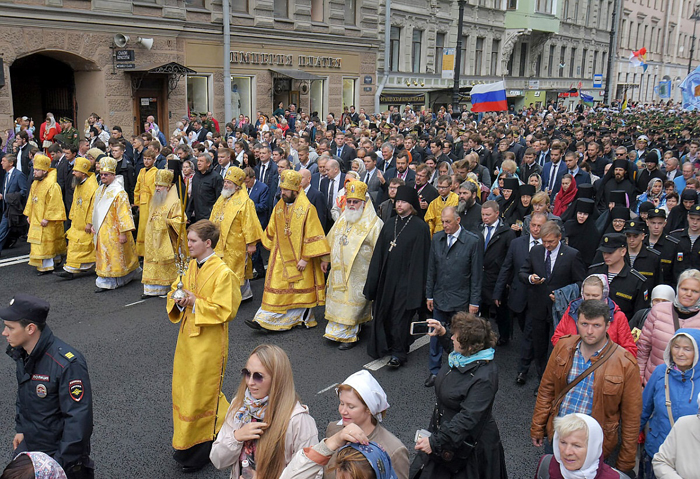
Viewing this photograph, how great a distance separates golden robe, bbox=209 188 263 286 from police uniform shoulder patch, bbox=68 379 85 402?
4.66 m

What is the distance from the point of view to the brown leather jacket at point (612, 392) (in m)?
4.36

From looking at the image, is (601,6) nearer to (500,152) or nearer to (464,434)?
(500,152)

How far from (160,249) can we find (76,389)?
5.65 metres

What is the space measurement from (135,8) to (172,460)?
18.1m

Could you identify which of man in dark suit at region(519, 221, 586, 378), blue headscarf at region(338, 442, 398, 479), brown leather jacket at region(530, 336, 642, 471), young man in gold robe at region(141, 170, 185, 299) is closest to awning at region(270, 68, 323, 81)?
young man in gold robe at region(141, 170, 185, 299)

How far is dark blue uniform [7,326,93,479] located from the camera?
3.88m

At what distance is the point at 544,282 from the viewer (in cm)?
645

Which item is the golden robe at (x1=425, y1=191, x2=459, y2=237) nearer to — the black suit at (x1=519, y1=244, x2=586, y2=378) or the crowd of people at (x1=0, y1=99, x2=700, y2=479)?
the crowd of people at (x1=0, y1=99, x2=700, y2=479)

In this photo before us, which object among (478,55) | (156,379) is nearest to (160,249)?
(156,379)

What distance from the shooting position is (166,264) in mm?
9484

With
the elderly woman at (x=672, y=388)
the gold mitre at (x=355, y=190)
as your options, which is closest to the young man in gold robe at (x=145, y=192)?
Result: the gold mitre at (x=355, y=190)

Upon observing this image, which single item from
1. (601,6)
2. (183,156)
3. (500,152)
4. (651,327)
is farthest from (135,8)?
(601,6)

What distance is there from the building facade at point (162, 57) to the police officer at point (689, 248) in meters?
16.2

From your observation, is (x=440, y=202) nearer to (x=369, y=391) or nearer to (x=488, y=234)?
(x=488, y=234)
